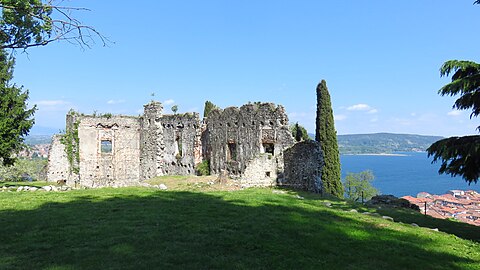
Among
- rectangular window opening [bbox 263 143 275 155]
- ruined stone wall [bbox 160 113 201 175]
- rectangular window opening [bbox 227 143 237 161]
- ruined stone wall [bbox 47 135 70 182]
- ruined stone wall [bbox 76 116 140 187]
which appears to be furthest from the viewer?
ruined stone wall [bbox 47 135 70 182]

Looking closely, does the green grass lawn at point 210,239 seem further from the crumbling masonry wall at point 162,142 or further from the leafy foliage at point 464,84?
the crumbling masonry wall at point 162,142

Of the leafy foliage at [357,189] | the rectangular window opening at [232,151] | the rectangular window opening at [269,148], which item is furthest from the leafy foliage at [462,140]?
the leafy foliage at [357,189]

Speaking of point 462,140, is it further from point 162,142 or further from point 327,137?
point 162,142

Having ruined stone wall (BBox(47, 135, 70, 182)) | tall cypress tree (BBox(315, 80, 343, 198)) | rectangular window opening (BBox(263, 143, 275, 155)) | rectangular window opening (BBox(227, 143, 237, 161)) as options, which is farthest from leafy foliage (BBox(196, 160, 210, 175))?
ruined stone wall (BBox(47, 135, 70, 182))

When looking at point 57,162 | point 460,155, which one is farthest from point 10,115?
point 460,155

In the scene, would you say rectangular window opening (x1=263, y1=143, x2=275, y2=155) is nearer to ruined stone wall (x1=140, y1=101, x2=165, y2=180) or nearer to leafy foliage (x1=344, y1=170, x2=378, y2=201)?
ruined stone wall (x1=140, y1=101, x2=165, y2=180)

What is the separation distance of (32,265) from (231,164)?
20778 mm

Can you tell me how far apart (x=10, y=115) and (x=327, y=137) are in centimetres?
2227

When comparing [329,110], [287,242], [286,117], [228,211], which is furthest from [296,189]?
[287,242]

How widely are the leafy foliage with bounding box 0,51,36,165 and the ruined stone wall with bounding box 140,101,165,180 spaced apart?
9.86 metres

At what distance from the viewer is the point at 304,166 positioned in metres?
23.2

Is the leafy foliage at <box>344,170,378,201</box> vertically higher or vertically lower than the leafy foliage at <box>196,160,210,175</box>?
lower

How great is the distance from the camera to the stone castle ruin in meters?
24.6

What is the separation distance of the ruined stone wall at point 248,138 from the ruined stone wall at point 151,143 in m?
4.75
